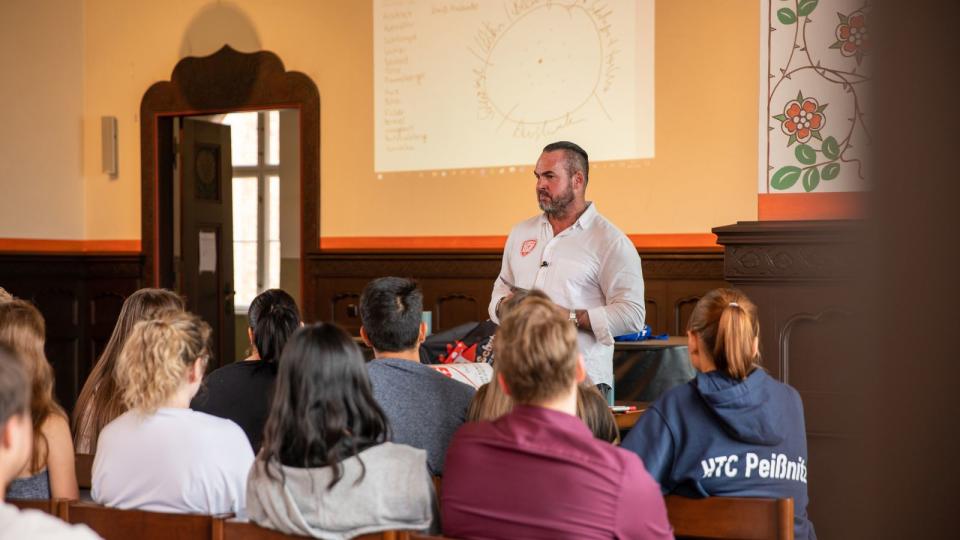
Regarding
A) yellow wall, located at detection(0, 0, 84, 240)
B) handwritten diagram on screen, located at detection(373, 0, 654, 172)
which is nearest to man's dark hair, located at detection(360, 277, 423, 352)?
handwritten diagram on screen, located at detection(373, 0, 654, 172)

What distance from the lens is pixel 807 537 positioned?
2.38m

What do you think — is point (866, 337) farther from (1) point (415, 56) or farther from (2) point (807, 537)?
(1) point (415, 56)

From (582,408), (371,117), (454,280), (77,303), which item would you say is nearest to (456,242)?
(454,280)

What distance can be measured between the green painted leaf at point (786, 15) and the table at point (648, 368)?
1768 millimetres

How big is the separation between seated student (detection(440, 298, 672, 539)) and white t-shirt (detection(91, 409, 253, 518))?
2.02 ft

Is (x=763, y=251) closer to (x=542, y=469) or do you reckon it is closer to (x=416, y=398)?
(x=416, y=398)

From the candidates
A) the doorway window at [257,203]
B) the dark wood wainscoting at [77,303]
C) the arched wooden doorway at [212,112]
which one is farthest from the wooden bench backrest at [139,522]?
the doorway window at [257,203]

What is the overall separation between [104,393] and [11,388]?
1713 mm

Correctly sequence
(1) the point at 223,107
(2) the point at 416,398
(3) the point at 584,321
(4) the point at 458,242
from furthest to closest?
1. (1) the point at 223,107
2. (4) the point at 458,242
3. (3) the point at 584,321
4. (2) the point at 416,398

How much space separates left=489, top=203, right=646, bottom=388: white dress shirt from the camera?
11.7 feet

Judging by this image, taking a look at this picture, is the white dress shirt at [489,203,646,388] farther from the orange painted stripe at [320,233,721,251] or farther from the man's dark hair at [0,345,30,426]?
the orange painted stripe at [320,233,721,251]

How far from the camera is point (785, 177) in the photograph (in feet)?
12.5

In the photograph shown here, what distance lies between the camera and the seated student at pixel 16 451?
4.15ft

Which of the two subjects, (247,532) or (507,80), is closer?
(247,532)
